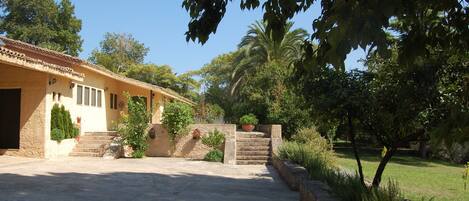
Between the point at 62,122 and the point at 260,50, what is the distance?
19.3m

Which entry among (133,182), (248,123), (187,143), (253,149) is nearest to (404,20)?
(133,182)

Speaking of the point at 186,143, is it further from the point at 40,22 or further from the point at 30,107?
the point at 40,22

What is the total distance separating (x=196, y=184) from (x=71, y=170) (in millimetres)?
4430

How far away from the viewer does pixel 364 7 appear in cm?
225

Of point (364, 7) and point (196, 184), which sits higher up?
point (364, 7)

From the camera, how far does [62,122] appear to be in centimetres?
1941

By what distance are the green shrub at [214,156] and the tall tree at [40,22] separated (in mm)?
26868

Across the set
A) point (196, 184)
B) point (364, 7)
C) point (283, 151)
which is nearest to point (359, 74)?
point (196, 184)

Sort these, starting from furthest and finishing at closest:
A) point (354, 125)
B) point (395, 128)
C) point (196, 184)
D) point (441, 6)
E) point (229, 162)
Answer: point (229, 162) → point (196, 184) → point (354, 125) → point (395, 128) → point (441, 6)

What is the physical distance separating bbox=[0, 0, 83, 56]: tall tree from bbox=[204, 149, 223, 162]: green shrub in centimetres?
2687

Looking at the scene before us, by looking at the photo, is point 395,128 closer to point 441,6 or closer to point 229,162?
point 441,6

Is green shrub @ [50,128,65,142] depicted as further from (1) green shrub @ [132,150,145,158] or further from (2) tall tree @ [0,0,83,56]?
(2) tall tree @ [0,0,83,56]

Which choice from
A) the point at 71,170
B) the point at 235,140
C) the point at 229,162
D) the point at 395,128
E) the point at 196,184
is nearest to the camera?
the point at 395,128

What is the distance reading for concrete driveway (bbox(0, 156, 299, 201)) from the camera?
993cm
